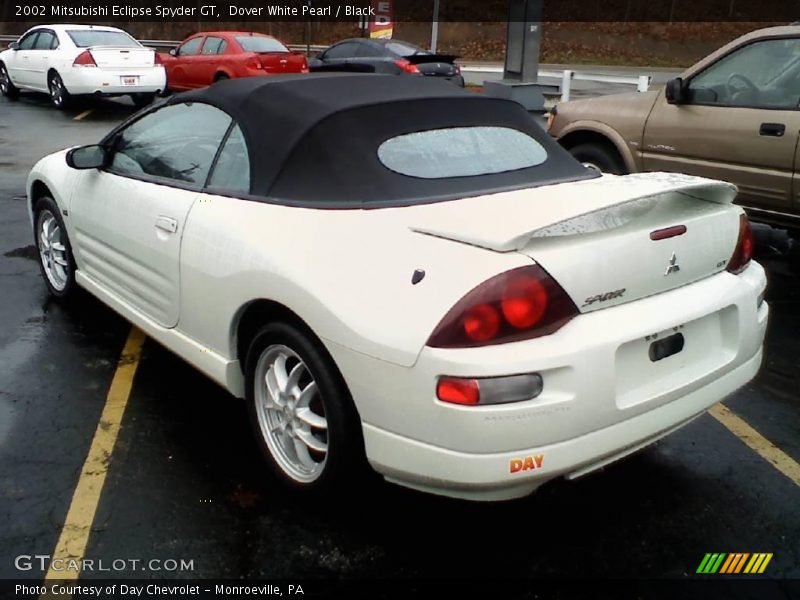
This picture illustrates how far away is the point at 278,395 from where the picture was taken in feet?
10.1

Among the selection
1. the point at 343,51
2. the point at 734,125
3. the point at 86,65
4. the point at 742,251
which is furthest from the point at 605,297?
the point at 343,51

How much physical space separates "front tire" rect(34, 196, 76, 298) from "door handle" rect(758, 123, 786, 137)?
4803 millimetres

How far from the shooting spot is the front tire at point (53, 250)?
4.87m

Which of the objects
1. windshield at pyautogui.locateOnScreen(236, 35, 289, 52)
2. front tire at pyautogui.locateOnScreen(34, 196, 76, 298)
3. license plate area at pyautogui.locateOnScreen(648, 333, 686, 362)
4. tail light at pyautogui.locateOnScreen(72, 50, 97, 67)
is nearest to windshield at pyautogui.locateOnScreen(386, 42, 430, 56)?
windshield at pyautogui.locateOnScreen(236, 35, 289, 52)

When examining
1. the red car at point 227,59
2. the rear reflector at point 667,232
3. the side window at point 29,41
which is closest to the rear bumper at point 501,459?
the rear reflector at point 667,232

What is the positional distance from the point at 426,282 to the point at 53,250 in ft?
11.3

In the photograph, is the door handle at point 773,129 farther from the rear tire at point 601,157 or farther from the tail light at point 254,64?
the tail light at point 254,64

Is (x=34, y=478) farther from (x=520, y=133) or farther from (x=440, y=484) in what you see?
(x=520, y=133)

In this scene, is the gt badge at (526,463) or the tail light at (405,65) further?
the tail light at (405,65)

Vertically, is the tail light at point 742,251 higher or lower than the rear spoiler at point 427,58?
lower

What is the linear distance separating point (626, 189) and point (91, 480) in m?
2.39

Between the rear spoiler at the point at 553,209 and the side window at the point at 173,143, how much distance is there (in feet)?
4.18

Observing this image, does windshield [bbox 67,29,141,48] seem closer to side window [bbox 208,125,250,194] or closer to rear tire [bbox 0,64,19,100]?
rear tire [bbox 0,64,19,100]

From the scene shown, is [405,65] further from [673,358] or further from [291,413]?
[673,358]
